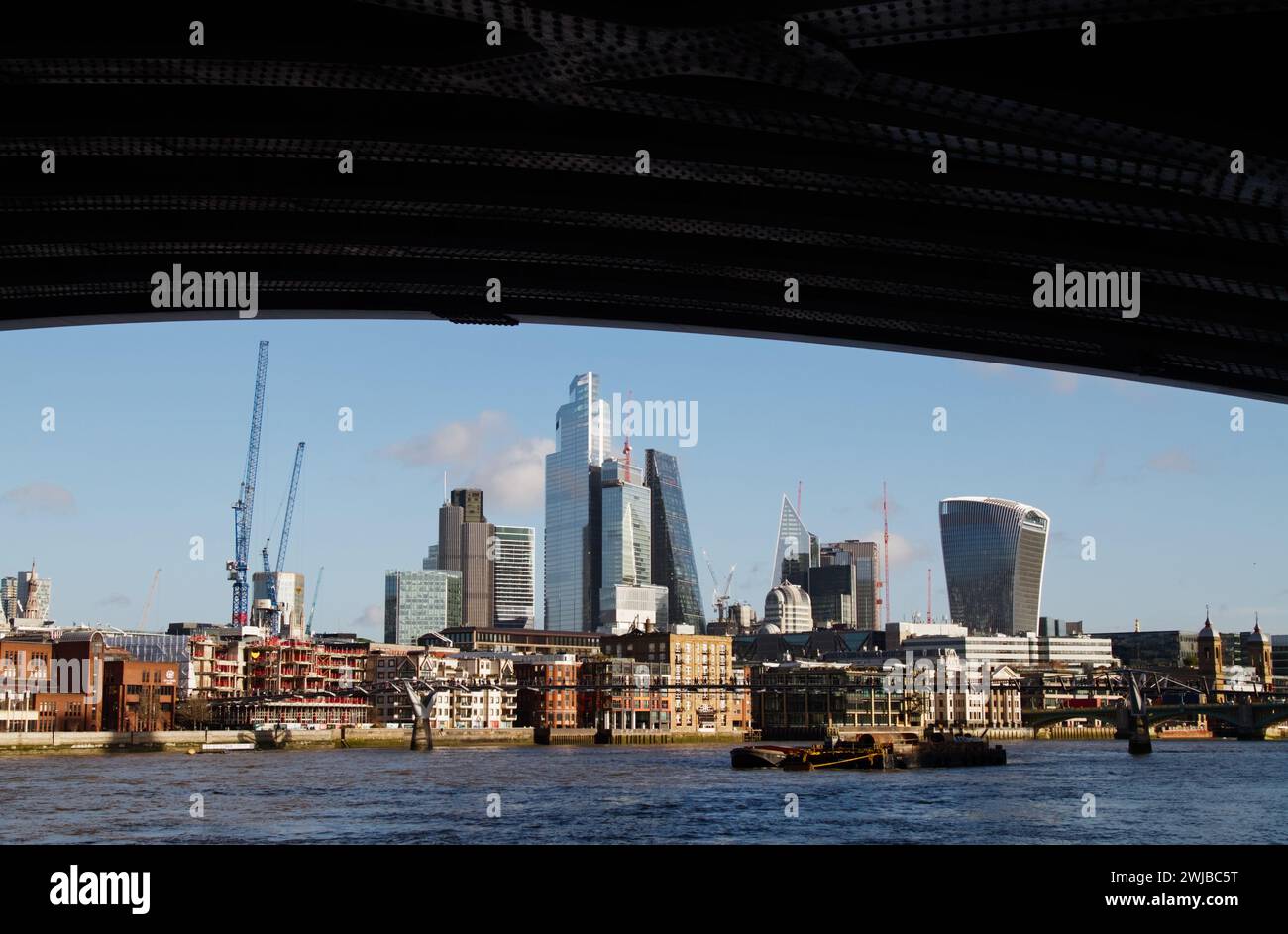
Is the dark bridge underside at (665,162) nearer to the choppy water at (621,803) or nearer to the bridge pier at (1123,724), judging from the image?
the choppy water at (621,803)

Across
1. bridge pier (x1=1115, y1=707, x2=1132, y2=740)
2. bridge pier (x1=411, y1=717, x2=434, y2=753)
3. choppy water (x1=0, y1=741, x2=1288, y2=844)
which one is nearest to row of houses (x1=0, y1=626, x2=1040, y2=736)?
bridge pier (x1=411, y1=717, x2=434, y2=753)

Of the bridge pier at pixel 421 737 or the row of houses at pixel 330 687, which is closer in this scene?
the row of houses at pixel 330 687

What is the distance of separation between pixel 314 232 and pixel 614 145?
5.76 metres

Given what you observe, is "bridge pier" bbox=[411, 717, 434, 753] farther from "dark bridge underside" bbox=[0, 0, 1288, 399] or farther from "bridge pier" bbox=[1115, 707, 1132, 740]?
"dark bridge underside" bbox=[0, 0, 1288, 399]

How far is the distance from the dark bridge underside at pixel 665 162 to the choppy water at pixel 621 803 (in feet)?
69.0

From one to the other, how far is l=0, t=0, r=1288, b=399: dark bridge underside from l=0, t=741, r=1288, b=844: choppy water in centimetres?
2103

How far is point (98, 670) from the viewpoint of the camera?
138 meters

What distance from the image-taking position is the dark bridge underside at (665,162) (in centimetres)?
1407

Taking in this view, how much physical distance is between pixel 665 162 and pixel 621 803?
43.3 m

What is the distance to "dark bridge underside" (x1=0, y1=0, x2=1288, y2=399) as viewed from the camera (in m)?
14.1

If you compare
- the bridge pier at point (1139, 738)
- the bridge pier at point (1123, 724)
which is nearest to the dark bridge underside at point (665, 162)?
the bridge pier at point (1139, 738)

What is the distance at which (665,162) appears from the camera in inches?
669
